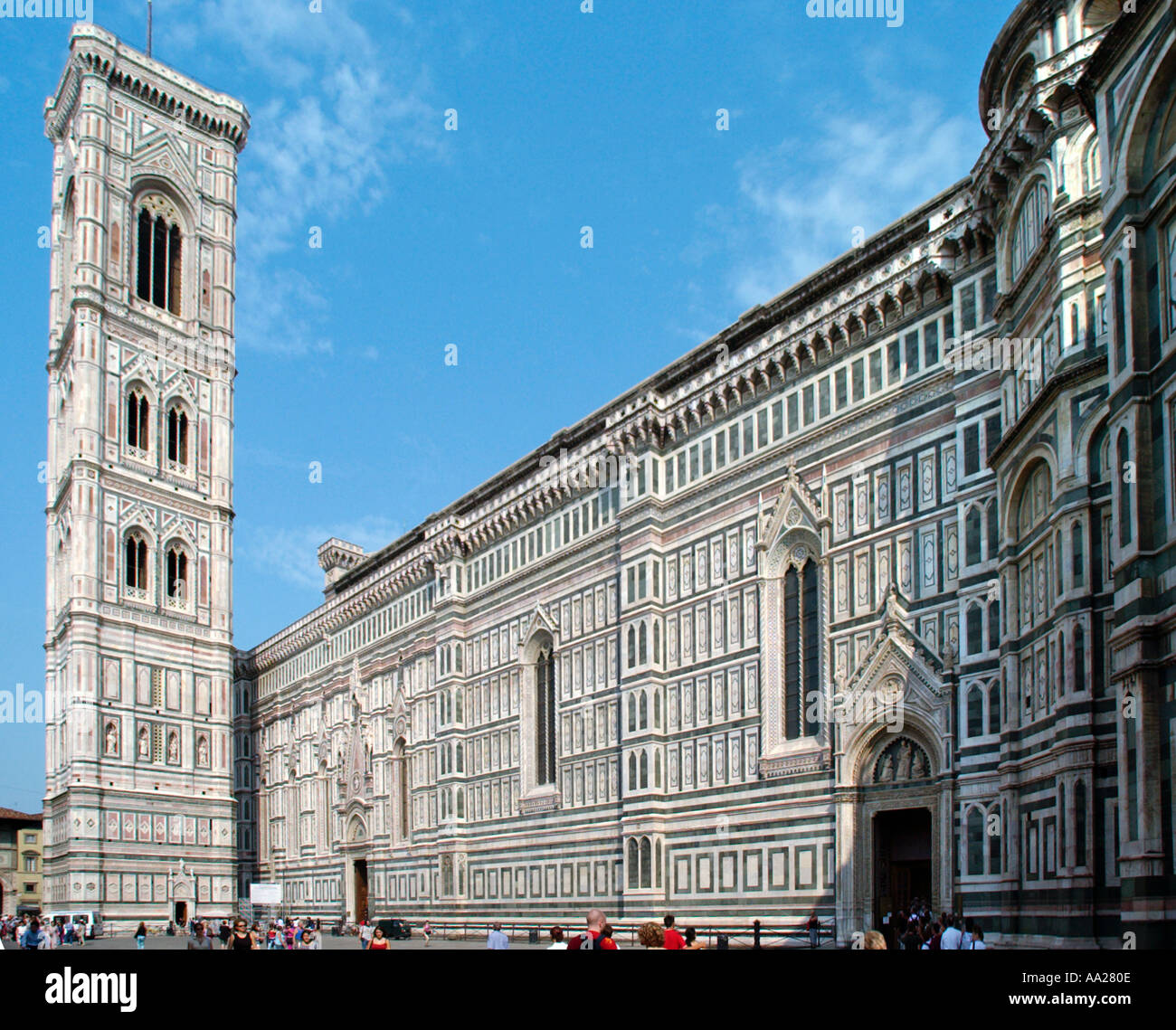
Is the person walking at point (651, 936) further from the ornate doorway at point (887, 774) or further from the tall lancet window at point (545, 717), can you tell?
the tall lancet window at point (545, 717)

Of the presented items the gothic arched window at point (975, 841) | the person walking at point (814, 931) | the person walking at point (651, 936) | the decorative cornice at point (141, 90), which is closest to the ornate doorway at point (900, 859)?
the person walking at point (814, 931)

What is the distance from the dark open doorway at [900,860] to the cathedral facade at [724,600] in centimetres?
10

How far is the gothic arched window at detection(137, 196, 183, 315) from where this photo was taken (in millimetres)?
75062

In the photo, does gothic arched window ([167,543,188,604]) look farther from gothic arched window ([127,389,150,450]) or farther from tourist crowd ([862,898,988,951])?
tourist crowd ([862,898,988,951])

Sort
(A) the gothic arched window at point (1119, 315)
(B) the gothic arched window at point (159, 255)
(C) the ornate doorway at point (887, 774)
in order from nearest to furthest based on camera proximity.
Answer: (A) the gothic arched window at point (1119, 315) < (C) the ornate doorway at point (887, 774) < (B) the gothic arched window at point (159, 255)

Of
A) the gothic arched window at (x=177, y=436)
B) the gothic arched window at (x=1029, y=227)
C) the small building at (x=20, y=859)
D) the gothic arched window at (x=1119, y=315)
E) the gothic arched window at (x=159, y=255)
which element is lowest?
the small building at (x=20, y=859)

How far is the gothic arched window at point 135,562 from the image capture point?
232 ft

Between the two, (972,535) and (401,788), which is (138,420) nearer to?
(401,788)

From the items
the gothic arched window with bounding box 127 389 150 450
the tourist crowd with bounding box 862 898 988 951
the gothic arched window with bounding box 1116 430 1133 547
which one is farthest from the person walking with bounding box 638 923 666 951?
the gothic arched window with bounding box 127 389 150 450

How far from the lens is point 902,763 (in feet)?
111

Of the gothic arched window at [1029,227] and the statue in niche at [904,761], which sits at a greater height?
the gothic arched window at [1029,227]

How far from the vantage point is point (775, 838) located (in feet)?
121
